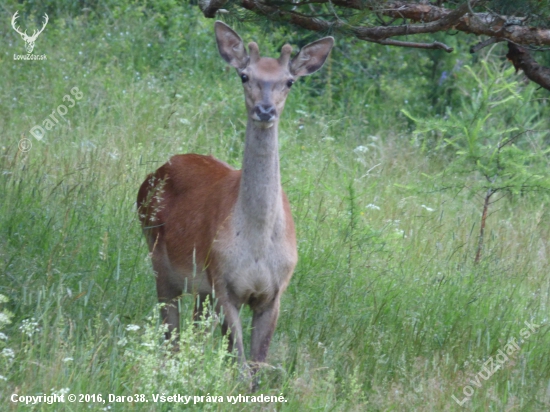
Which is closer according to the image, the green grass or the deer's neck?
the green grass

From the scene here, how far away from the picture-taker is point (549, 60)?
36.9 feet

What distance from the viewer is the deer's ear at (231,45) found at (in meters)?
5.60

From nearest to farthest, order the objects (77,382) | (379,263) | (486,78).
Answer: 1. (77,382)
2. (379,263)
3. (486,78)

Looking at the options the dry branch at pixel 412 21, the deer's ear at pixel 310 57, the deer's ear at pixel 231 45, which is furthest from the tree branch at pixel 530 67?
the deer's ear at pixel 231 45

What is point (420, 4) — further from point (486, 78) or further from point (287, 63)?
point (486, 78)

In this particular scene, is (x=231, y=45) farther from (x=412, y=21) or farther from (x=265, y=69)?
(x=412, y=21)

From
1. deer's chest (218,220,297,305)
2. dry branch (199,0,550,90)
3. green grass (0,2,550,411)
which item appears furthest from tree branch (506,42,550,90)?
deer's chest (218,220,297,305)

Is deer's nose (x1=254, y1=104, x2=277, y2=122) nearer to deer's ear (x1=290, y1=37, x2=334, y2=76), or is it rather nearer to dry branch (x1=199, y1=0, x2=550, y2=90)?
dry branch (x1=199, y1=0, x2=550, y2=90)

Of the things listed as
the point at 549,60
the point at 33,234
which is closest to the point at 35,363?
the point at 33,234

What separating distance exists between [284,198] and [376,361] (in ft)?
3.78

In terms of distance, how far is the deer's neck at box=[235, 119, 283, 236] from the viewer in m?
5.21

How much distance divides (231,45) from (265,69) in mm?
347

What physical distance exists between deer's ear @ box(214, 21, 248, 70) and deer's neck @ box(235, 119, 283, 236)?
0.53 m

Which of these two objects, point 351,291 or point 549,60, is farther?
point 549,60
